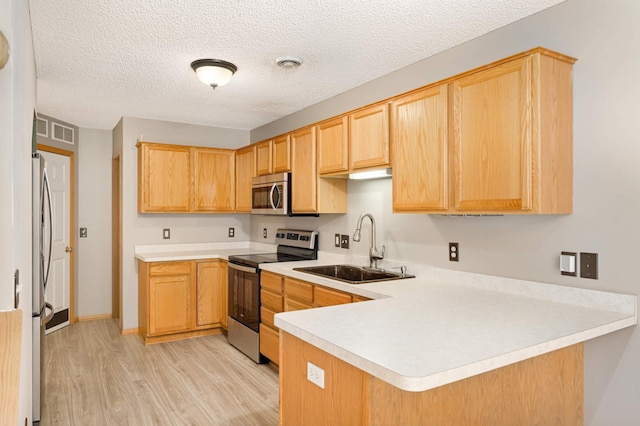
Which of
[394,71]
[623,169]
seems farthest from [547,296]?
[394,71]

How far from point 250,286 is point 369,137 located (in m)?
1.78

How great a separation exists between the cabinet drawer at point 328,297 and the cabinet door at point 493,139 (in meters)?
0.94

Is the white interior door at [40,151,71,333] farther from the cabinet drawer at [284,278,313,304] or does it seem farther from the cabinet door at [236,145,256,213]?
the cabinet drawer at [284,278,313,304]

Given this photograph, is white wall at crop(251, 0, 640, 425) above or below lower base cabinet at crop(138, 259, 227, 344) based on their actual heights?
above

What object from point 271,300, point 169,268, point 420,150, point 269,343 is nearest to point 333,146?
point 420,150

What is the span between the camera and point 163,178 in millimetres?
4625

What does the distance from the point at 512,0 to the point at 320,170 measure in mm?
1876

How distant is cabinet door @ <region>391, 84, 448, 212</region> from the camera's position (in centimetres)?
245

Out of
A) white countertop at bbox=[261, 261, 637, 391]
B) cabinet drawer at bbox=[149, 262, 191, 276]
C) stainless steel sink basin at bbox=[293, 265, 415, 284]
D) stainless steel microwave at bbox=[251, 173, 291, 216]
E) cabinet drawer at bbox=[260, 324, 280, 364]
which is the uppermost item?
stainless steel microwave at bbox=[251, 173, 291, 216]

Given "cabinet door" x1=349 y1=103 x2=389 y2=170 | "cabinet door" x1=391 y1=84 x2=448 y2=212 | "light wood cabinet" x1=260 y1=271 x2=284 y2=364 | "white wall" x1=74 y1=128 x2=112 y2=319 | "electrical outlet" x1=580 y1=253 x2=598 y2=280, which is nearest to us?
"electrical outlet" x1=580 y1=253 x2=598 y2=280

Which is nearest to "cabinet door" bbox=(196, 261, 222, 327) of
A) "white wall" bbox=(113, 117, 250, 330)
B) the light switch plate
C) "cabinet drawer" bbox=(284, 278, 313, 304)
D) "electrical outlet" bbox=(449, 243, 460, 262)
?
"white wall" bbox=(113, 117, 250, 330)

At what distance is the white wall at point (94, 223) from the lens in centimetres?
528

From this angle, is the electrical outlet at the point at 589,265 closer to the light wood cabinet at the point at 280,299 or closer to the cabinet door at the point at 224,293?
the light wood cabinet at the point at 280,299

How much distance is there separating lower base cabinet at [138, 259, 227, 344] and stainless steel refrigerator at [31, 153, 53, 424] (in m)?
1.45
